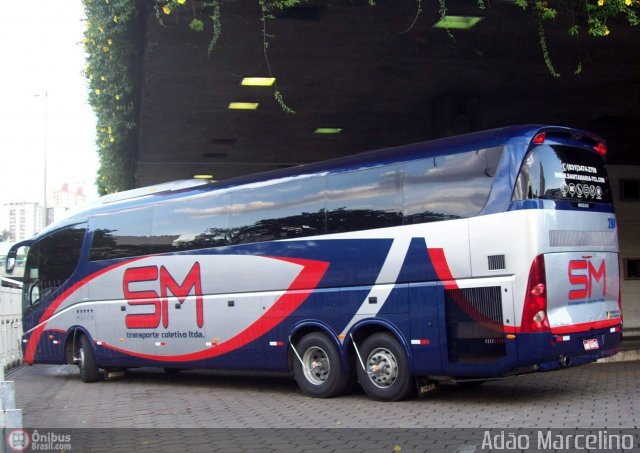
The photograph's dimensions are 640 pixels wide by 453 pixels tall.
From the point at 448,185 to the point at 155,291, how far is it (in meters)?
6.94

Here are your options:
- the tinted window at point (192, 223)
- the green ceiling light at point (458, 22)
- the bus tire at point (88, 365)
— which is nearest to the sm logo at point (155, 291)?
the tinted window at point (192, 223)

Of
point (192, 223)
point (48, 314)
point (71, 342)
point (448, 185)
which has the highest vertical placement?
point (448, 185)

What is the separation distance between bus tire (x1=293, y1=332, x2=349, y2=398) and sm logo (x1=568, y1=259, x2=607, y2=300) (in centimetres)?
361

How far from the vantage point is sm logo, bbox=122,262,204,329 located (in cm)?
1527

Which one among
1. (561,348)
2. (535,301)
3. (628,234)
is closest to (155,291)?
(535,301)

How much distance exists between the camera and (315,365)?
13.4m

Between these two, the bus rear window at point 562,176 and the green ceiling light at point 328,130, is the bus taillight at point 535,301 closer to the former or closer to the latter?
the bus rear window at point 562,176

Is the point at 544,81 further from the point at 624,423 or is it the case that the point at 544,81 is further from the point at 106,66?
the point at 624,423

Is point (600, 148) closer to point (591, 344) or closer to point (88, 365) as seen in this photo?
point (591, 344)

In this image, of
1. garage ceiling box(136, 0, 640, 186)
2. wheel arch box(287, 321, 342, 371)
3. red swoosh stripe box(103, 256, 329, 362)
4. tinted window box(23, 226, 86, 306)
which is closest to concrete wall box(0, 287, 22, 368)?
tinted window box(23, 226, 86, 306)

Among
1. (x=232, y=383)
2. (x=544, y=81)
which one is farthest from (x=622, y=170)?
(x=232, y=383)

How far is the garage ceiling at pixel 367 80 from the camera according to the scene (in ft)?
46.7

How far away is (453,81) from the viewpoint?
18.5m

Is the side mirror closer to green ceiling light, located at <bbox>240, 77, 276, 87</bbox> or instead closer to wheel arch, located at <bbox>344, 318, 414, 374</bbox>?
green ceiling light, located at <bbox>240, 77, 276, 87</bbox>
